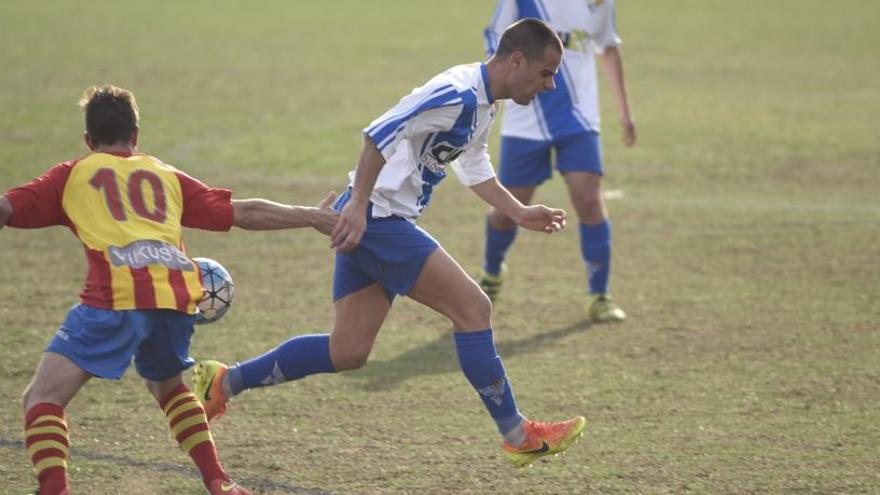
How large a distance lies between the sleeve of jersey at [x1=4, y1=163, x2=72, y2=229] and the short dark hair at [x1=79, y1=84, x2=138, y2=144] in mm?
181

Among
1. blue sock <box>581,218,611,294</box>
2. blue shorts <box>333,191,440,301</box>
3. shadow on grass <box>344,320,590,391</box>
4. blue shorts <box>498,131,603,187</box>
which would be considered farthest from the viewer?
blue sock <box>581,218,611,294</box>

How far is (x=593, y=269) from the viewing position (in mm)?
9438

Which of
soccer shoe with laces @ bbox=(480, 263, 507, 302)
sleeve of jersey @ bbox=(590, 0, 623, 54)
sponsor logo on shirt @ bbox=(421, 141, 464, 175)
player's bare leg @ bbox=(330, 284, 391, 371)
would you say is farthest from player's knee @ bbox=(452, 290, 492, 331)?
sleeve of jersey @ bbox=(590, 0, 623, 54)

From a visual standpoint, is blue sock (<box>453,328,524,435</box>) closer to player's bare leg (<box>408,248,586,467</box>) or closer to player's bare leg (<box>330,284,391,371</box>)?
player's bare leg (<box>408,248,586,467</box>)

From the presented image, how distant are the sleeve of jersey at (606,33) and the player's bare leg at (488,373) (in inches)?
151

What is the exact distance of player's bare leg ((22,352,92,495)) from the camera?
17.1 ft

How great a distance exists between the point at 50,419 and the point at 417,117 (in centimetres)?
187

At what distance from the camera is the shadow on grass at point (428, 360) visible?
788cm

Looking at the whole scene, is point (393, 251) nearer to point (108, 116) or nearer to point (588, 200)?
point (108, 116)

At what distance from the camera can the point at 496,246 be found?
9719mm

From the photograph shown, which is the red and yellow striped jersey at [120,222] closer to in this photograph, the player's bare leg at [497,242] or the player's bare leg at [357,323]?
the player's bare leg at [357,323]

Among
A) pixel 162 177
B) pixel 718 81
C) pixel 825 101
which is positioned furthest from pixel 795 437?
pixel 718 81

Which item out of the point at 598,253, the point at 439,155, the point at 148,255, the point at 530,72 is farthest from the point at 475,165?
the point at 598,253

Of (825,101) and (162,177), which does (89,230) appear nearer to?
(162,177)
